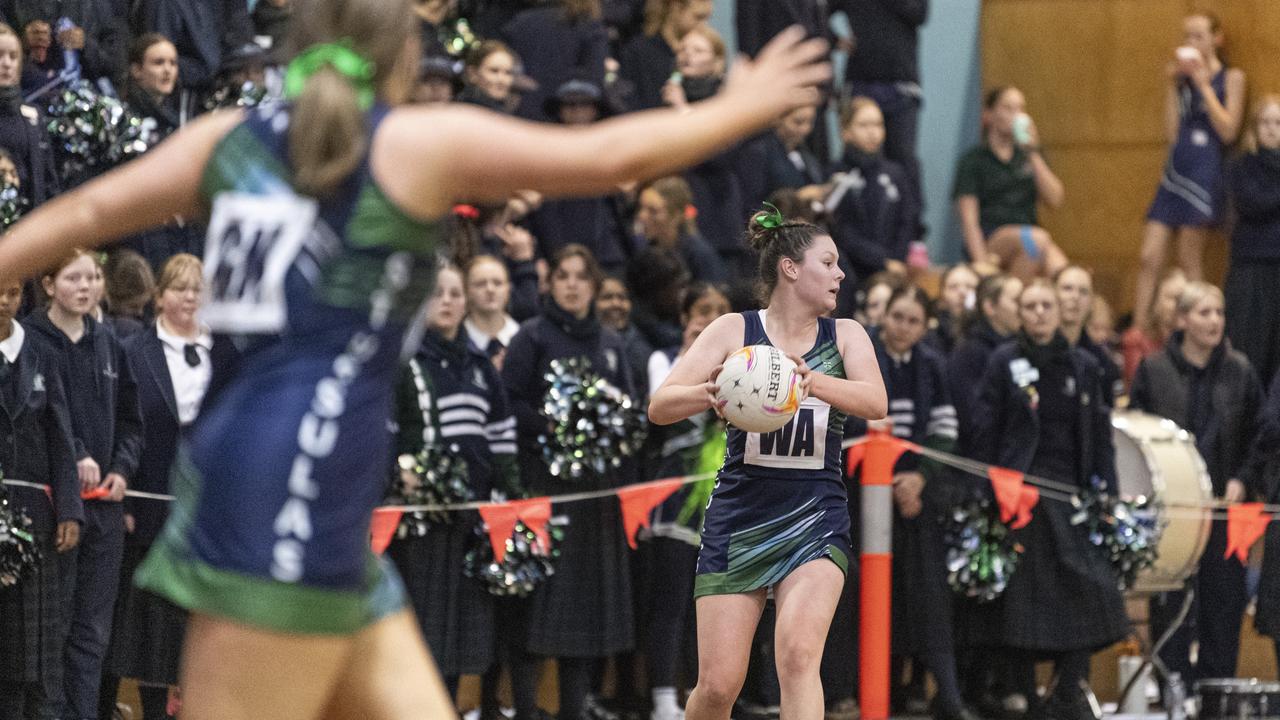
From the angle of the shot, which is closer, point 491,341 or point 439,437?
point 439,437

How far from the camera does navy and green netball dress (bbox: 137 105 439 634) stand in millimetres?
3547

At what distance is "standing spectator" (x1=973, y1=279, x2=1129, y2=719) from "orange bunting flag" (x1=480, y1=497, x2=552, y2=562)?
268 cm

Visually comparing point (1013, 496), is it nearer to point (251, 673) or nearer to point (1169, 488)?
point (1169, 488)

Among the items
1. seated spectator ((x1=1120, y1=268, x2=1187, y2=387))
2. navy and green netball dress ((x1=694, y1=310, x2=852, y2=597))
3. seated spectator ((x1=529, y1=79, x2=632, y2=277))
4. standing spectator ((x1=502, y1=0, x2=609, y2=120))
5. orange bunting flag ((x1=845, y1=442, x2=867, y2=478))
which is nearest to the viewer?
navy and green netball dress ((x1=694, y1=310, x2=852, y2=597))

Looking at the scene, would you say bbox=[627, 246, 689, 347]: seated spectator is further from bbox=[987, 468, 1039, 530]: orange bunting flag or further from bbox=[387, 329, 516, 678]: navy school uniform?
bbox=[987, 468, 1039, 530]: orange bunting flag

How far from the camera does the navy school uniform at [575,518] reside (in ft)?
31.4

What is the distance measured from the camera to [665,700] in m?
9.73

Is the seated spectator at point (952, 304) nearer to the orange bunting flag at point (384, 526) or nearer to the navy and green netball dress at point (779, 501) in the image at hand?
the orange bunting flag at point (384, 526)

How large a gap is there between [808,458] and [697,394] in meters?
0.48

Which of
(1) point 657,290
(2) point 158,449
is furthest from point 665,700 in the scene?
(2) point 158,449

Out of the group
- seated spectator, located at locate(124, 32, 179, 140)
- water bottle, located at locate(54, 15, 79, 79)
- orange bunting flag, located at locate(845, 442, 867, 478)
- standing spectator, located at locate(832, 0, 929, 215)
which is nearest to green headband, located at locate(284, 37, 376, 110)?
orange bunting flag, located at locate(845, 442, 867, 478)

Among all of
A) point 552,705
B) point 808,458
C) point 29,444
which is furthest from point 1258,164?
point 29,444

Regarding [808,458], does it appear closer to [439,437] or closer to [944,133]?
[439,437]

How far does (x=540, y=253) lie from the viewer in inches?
458
